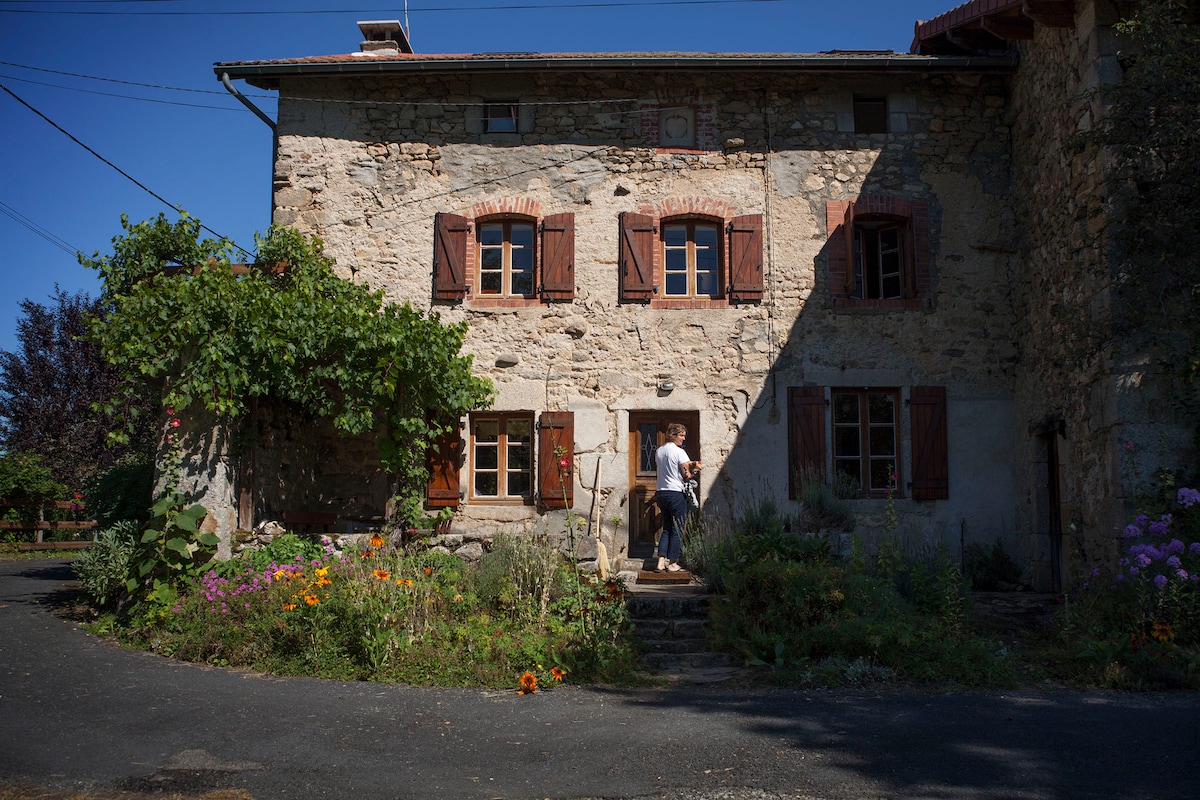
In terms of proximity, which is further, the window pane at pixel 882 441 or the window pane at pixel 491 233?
the window pane at pixel 491 233

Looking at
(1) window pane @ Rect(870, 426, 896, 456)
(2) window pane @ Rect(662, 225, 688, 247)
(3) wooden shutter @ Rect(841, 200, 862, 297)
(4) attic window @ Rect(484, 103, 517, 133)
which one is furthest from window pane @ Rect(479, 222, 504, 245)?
(1) window pane @ Rect(870, 426, 896, 456)

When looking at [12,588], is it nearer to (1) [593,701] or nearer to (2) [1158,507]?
(1) [593,701]

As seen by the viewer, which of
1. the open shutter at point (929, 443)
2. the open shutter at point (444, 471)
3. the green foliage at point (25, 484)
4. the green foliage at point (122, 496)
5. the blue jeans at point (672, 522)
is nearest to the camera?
the blue jeans at point (672, 522)

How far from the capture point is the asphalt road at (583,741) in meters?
4.00

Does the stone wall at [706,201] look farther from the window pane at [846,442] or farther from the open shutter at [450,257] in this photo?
the window pane at [846,442]

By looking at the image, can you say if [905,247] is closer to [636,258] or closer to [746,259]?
[746,259]

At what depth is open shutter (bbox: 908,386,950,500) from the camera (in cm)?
984

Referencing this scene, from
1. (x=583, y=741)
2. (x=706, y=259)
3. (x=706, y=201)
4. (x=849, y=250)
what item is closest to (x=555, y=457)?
(x=706, y=259)

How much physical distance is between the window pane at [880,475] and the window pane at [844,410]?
54 cm

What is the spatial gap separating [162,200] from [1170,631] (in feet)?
→ 34.6

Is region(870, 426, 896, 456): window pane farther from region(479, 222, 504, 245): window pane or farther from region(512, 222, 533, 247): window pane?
region(479, 222, 504, 245): window pane

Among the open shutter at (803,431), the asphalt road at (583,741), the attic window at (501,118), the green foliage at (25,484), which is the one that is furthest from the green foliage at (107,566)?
the green foliage at (25,484)

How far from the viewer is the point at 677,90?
10.5m

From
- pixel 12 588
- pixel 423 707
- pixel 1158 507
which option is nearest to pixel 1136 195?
pixel 1158 507
